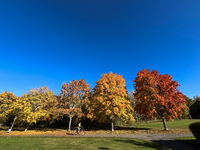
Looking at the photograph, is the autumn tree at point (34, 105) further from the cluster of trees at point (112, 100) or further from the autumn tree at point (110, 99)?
the autumn tree at point (110, 99)

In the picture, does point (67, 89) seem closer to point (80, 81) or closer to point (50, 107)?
point (80, 81)

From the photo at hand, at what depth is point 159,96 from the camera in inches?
667

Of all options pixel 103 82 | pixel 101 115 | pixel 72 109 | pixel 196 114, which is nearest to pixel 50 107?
pixel 72 109

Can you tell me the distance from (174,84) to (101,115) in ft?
49.6

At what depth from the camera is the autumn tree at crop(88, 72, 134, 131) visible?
62.7 ft

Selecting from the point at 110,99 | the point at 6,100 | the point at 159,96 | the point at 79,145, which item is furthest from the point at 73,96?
the point at 6,100

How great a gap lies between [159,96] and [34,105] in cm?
2558

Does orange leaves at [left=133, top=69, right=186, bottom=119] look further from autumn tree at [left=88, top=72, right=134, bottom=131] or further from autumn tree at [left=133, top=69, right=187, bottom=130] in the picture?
autumn tree at [left=88, top=72, right=134, bottom=131]

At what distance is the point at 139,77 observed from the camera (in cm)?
2064

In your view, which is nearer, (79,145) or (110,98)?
(79,145)

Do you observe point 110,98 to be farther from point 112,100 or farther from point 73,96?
point 73,96

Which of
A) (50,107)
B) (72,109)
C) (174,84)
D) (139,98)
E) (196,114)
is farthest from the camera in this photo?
(196,114)

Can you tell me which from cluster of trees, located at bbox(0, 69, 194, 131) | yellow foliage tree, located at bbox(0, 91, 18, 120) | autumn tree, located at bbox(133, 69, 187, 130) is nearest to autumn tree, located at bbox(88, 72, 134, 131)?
cluster of trees, located at bbox(0, 69, 194, 131)

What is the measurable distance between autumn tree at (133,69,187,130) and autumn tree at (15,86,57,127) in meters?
18.5
